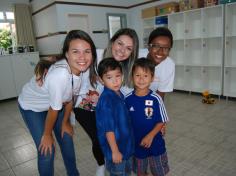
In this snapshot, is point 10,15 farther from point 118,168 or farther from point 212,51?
A: point 118,168

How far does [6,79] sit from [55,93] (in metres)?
4.24

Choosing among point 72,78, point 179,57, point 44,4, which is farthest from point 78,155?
point 44,4

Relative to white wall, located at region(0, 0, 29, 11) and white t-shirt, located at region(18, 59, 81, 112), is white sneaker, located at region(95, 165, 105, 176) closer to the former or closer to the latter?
white t-shirt, located at region(18, 59, 81, 112)

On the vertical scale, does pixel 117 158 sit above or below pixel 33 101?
below

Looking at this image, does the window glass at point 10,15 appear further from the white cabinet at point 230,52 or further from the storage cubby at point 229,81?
the storage cubby at point 229,81

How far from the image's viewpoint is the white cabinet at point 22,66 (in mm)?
4863

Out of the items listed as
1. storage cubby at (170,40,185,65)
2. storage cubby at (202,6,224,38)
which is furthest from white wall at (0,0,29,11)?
storage cubby at (202,6,224,38)

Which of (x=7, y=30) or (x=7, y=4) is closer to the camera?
(x=7, y=4)

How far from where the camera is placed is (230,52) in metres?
3.84

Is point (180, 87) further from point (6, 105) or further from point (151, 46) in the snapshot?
point (6, 105)

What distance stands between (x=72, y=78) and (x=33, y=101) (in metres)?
0.34

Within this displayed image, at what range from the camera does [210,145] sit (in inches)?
88.0

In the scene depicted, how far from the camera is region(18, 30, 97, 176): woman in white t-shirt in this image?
1189mm

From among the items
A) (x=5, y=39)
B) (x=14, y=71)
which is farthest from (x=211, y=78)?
(x=5, y=39)
